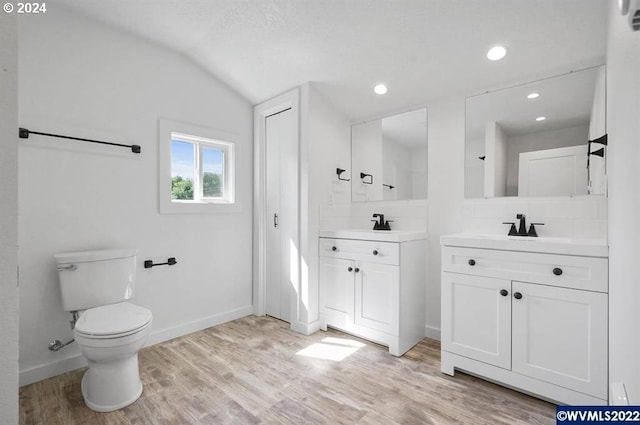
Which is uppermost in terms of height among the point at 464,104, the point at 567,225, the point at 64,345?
the point at 464,104

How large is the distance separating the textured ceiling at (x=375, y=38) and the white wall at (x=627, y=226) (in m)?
0.72

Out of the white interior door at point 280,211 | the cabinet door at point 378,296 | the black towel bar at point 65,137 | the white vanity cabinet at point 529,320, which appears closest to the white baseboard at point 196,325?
the white interior door at point 280,211

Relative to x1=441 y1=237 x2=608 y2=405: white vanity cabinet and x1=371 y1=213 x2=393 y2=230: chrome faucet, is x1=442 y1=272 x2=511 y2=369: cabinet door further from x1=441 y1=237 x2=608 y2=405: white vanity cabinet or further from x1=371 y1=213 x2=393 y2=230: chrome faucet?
x1=371 y1=213 x2=393 y2=230: chrome faucet

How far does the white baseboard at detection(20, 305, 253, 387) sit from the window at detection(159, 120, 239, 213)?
997mm

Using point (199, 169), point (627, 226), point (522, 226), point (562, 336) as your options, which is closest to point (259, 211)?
point (199, 169)

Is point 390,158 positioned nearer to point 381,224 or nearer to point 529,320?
point 381,224

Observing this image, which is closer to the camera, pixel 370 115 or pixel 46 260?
pixel 46 260

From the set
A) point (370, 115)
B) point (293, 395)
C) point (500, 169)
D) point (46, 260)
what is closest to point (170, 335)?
point (46, 260)

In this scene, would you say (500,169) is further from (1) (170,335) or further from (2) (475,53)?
(1) (170,335)

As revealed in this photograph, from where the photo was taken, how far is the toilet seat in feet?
5.14

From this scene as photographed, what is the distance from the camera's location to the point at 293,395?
5.64ft

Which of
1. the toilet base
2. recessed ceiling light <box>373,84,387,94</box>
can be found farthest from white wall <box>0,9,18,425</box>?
recessed ceiling light <box>373,84,387,94</box>

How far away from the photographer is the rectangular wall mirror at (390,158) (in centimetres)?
263

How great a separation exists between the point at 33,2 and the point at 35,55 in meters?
0.35
